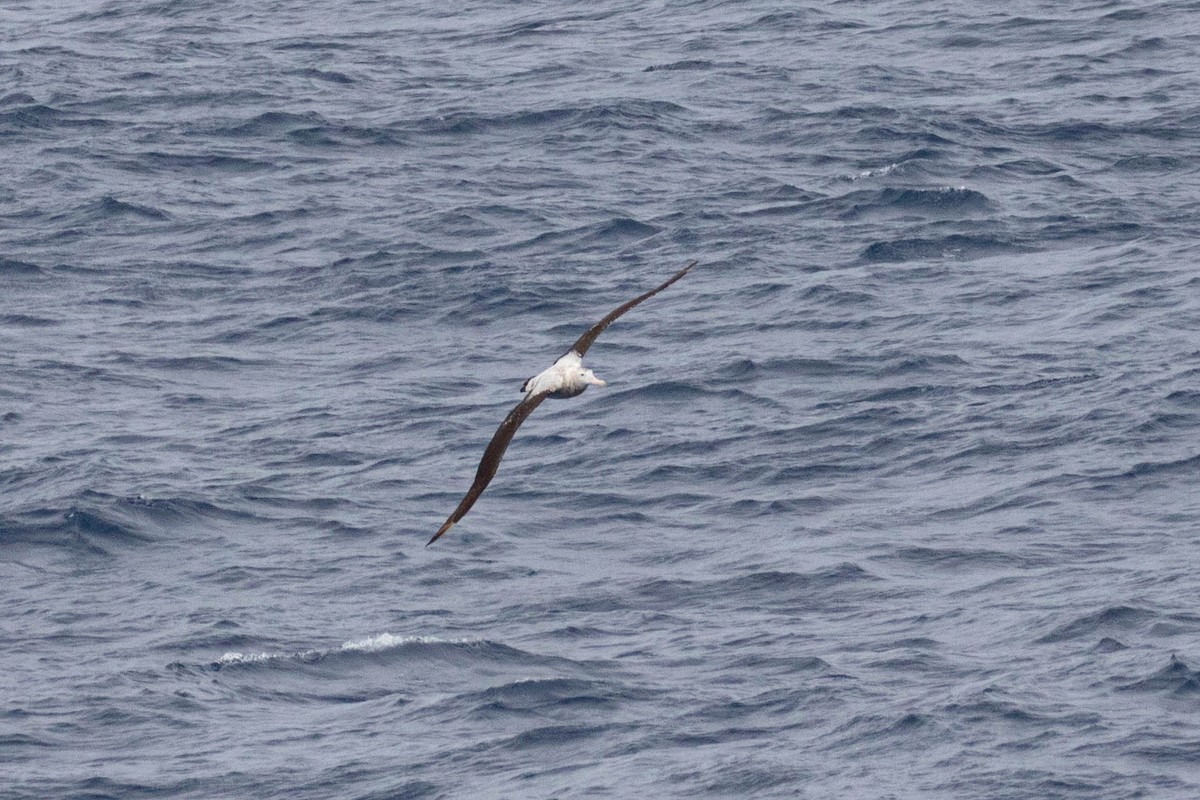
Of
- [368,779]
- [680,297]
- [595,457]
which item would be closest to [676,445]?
[595,457]

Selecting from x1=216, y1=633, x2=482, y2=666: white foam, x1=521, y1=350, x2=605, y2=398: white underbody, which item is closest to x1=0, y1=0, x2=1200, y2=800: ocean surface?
x1=216, y1=633, x2=482, y2=666: white foam

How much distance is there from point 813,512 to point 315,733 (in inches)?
336

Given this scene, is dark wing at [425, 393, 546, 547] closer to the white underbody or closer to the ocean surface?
the white underbody

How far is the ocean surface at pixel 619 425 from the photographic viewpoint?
106ft

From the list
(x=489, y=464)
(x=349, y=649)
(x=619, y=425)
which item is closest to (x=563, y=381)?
(x=489, y=464)

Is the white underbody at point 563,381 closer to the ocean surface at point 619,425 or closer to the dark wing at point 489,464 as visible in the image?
the dark wing at point 489,464

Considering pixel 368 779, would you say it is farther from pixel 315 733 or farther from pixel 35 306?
pixel 35 306

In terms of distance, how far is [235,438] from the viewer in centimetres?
4097

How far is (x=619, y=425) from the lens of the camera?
1591 inches

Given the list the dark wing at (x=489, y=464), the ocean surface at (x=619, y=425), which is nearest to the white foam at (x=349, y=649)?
the ocean surface at (x=619, y=425)

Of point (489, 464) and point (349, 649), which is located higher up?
point (489, 464)

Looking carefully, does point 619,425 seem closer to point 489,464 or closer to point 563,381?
point 563,381

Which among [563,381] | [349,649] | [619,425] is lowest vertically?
[349,649]

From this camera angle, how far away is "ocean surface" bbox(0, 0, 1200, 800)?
32375mm
